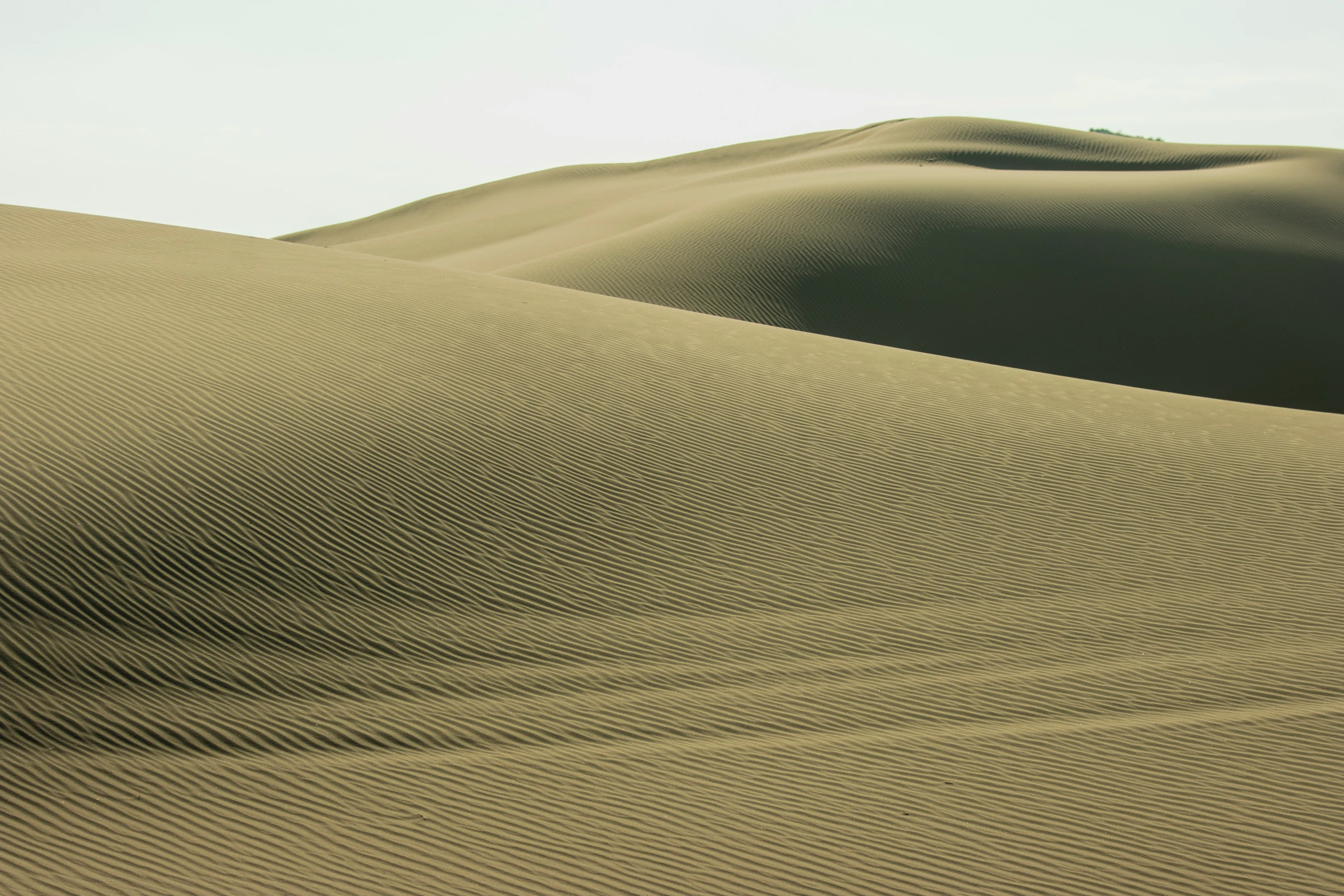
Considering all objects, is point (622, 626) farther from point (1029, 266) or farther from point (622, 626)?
point (1029, 266)

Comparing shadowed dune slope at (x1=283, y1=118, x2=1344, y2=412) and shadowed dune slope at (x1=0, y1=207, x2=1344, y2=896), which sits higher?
shadowed dune slope at (x1=283, y1=118, x2=1344, y2=412)

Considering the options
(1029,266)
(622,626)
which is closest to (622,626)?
(622,626)

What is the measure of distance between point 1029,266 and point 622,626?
20.0 m

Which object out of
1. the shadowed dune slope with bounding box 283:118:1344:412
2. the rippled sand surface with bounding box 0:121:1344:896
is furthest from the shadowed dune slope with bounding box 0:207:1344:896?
the shadowed dune slope with bounding box 283:118:1344:412

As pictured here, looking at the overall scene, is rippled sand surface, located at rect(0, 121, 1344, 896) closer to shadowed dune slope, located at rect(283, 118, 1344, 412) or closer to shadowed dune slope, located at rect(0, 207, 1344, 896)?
shadowed dune slope, located at rect(0, 207, 1344, 896)

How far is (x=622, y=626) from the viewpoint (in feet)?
23.6

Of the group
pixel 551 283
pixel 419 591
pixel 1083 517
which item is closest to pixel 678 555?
pixel 419 591

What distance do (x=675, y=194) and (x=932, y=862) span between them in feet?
106

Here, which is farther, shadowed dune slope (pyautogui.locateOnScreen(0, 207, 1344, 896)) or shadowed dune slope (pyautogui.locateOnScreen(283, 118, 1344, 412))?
shadowed dune slope (pyautogui.locateOnScreen(283, 118, 1344, 412))

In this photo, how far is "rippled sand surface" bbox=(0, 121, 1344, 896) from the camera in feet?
16.6

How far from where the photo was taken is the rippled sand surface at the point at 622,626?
506 centimetres

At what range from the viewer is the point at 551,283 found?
24.7 m

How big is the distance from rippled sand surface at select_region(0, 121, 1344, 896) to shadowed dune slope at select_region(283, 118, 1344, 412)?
11018mm

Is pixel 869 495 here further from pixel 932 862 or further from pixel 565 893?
pixel 565 893
